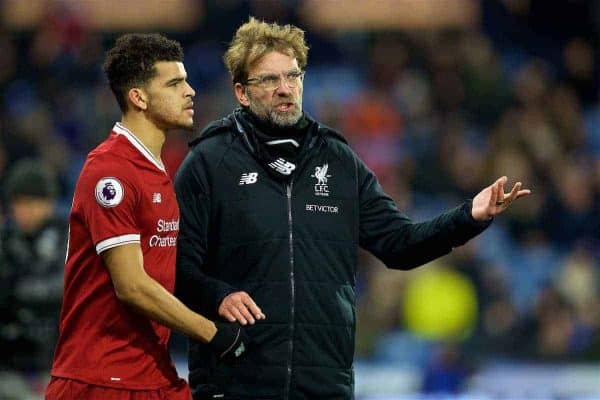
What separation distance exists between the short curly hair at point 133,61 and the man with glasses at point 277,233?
440 millimetres

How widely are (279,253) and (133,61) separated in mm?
883

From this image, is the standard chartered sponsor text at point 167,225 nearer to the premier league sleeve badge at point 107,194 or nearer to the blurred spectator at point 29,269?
the premier league sleeve badge at point 107,194

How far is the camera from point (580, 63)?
12.2 metres

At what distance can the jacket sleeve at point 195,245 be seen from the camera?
4578mm

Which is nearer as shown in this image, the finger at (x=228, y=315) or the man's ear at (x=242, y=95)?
the finger at (x=228, y=315)

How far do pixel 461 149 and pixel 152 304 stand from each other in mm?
7437

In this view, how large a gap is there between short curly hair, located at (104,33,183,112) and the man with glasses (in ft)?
1.44

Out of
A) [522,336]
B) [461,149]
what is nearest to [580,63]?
[461,149]

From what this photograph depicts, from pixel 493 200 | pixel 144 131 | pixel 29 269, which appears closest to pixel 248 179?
pixel 144 131

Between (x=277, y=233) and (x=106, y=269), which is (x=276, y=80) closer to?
(x=277, y=233)

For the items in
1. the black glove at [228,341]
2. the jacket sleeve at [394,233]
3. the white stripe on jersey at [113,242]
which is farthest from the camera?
the jacket sleeve at [394,233]

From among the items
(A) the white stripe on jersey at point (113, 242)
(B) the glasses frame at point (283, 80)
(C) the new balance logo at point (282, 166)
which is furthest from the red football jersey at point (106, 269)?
(B) the glasses frame at point (283, 80)

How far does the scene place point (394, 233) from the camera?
4.98m

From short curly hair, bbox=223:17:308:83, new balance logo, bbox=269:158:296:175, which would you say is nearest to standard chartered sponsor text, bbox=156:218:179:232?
new balance logo, bbox=269:158:296:175
